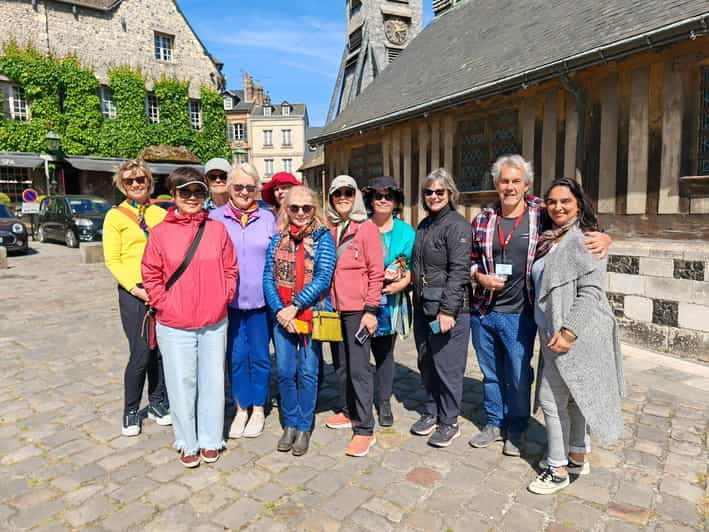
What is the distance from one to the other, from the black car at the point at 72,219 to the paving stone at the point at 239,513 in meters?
15.3

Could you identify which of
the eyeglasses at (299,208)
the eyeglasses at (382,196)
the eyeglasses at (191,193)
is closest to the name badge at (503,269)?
the eyeglasses at (382,196)

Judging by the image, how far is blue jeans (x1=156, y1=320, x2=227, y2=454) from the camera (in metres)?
3.02

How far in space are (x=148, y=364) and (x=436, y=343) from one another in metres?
2.12

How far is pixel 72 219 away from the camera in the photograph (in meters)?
15.9

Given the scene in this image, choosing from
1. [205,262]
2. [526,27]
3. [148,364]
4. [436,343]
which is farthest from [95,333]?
[526,27]

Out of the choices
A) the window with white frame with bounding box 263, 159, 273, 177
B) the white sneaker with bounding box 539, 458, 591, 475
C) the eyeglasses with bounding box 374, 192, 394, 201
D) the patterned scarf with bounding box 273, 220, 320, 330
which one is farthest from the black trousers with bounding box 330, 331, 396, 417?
the window with white frame with bounding box 263, 159, 273, 177

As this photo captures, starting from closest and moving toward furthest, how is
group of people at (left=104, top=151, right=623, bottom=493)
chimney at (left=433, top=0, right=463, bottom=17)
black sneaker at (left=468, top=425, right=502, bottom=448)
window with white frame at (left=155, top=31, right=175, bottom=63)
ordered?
group of people at (left=104, top=151, right=623, bottom=493) → black sneaker at (left=468, top=425, right=502, bottom=448) → chimney at (left=433, top=0, right=463, bottom=17) → window with white frame at (left=155, top=31, right=175, bottom=63)

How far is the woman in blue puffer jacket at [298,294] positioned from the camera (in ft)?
10.5

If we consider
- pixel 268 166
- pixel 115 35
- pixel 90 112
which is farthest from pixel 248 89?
pixel 90 112

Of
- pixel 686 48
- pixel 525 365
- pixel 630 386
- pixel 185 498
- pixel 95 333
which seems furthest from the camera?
pixel 95 333

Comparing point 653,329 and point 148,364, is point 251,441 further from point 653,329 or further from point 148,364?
point 653,329

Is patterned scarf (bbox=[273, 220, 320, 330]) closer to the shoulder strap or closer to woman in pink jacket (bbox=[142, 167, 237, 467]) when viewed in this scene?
woman in pink jacket (bbox=[142, 167, 237, 467])

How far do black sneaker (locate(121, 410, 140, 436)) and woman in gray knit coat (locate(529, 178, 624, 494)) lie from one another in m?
2.72

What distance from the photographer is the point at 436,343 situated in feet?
11.3
